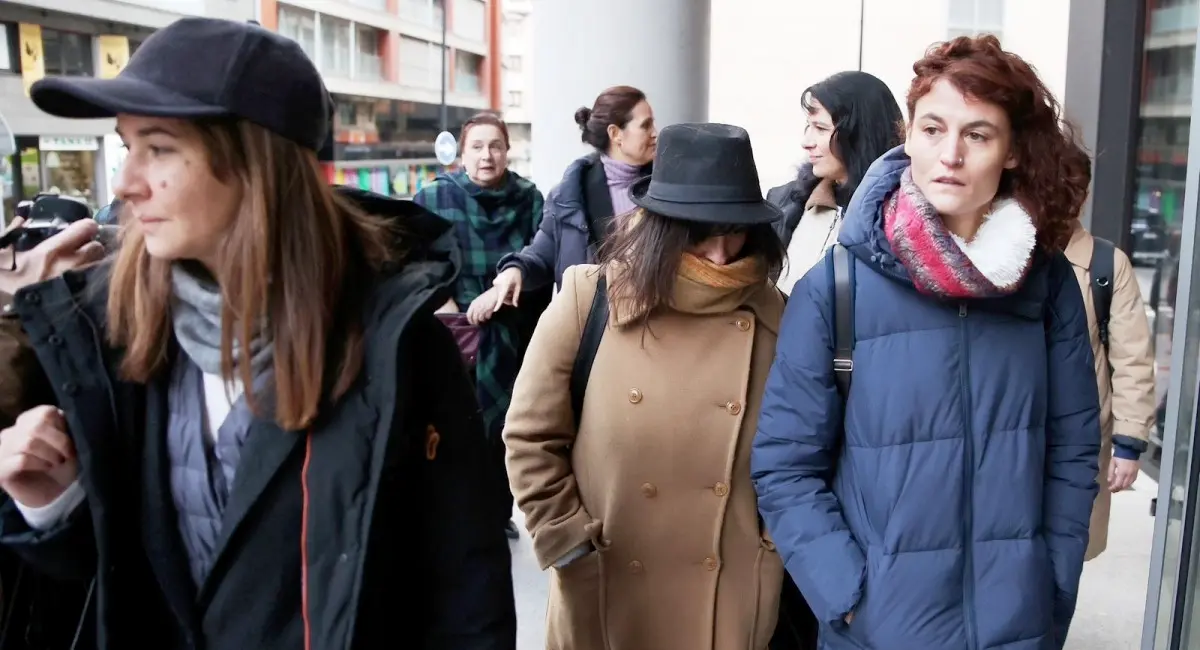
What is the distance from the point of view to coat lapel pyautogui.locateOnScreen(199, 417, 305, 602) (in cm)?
118

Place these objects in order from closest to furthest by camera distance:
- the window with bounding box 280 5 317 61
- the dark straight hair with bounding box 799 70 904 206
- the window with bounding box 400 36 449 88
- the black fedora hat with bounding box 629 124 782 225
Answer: the black fedora hat with bounding box 629 124 782 225
the dark straight hair with bounding box 799 70 904 206
the window with bounding box 280 5 317 61
the window with bounding box 400 36 449 88

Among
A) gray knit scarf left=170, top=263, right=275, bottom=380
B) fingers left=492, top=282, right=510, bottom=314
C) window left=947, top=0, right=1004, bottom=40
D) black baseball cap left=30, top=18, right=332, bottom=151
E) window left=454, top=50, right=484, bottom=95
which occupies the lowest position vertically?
fingers left=492, top=282, right=510, bottom=314

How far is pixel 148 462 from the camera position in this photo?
1253mm

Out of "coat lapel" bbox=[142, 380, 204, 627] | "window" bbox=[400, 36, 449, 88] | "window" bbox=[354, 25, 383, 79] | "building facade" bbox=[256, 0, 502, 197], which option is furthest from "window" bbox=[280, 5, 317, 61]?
"coat lapel" bbox=[142, 380, 204, 627]

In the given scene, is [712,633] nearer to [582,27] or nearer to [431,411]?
[431,411]

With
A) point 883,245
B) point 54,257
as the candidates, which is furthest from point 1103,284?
point 54,257

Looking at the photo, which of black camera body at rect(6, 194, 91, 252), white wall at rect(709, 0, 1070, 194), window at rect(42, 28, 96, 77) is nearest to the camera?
black camera body at rect(6, 194, 91, 252)

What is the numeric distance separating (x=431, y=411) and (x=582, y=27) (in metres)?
3.63

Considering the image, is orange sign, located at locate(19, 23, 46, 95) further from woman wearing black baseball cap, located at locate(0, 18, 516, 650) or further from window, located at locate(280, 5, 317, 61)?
woman wearing black baseball cap, located at locate(0, 18, 516, 650)

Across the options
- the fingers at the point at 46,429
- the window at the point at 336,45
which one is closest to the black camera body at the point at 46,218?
the fingers at the point at 46,429

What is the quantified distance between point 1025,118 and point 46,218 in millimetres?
1798

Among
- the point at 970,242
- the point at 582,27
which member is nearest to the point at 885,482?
the point at 970,242

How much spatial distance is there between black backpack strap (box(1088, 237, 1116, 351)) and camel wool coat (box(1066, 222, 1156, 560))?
0.4 inches

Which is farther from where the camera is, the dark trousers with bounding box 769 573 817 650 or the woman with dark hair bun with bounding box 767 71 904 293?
the woman with dark hair bun with bounding box 767 71 904 293
